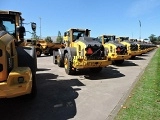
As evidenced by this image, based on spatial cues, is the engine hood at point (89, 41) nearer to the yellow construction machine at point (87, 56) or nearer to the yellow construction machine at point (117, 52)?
the yellow construction machine at point (87, 56)

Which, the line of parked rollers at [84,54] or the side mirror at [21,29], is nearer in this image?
the side mirror at [21,29]

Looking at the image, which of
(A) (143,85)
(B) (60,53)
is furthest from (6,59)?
(B) (60,53)

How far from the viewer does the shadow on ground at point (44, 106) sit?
5.70 m

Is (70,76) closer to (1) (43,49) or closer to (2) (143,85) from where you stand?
(2) (143,85)

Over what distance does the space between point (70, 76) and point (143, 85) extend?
11.9 feet

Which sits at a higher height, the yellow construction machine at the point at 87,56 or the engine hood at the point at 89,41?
the engine hood at the point at 89,41

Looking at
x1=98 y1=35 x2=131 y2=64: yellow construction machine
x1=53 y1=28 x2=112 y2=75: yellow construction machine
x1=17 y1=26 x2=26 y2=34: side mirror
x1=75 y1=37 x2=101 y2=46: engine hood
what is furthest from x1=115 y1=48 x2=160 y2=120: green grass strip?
x1=98 y1=35 x2=131 y2=64: yellow construction machine

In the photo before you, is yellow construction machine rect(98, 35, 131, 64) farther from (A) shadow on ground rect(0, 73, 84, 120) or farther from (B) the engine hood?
(A) shadow on ground rect(0, 73, 84, 120)

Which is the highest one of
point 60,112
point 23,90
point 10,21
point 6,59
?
point 10,21

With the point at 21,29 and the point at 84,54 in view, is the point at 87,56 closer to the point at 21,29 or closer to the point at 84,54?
the point at 84,54

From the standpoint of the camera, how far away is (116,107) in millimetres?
6316

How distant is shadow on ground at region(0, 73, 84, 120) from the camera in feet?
18.7

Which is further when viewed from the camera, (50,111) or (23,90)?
(50,111)

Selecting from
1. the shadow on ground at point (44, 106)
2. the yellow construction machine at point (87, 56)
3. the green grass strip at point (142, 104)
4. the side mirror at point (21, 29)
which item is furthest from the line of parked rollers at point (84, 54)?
the side mirror at point (21, 29)
